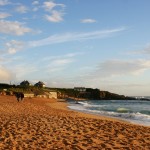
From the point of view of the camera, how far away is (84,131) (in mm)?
15711

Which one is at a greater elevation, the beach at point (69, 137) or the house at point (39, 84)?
the house at point (39, 84)

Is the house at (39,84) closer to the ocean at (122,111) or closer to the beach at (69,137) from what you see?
the ocean at (122,111)

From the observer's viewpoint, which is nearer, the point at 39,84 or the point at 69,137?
the point at 69,137

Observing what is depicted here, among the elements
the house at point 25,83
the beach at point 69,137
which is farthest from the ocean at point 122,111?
the house at point 25,83

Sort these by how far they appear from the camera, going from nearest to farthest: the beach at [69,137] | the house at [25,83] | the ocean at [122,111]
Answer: the beach at [69,137] < the ocean at [122,111] < the house at [25,83]

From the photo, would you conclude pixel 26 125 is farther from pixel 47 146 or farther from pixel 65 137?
pixel 47 146

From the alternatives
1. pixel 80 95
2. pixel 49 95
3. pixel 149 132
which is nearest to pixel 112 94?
pixel 80 95

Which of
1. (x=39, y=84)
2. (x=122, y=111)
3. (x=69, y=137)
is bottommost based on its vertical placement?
(x=122, y=111)

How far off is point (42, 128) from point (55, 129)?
2.60ft

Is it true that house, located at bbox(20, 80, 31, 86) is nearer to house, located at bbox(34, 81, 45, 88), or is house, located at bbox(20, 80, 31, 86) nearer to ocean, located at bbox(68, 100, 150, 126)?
house, located at bbox(34, 81, 45, 88)

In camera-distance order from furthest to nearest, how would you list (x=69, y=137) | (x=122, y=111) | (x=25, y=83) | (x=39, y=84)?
1. (x=39, y=84)
2. (x=25, y=83)
3. (x=122, y=111)
4. (x=69, y=137)

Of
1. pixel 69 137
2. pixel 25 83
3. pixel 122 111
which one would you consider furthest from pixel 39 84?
pixel 69 137

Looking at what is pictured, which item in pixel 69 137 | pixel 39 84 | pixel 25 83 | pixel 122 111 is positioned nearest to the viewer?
pixel 69 137

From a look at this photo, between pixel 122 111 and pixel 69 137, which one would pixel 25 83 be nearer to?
pixel 122 111
